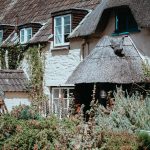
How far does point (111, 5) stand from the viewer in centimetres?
1708

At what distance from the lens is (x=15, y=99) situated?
21.5m

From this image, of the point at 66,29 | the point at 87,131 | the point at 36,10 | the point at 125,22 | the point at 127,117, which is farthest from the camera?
the point at 36,10

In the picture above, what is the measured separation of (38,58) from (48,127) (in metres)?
11.3

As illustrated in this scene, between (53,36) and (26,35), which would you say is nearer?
(53,36)

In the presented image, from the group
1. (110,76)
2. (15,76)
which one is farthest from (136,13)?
(15,76)

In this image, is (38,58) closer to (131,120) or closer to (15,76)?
(15,76)

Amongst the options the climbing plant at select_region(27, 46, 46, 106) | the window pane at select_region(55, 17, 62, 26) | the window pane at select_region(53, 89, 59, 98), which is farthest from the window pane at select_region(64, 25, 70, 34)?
the window pane at select_region(53, 89, 59, 98)

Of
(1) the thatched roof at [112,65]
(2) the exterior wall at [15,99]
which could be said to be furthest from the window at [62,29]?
(1) the thatched roof at [112,65]

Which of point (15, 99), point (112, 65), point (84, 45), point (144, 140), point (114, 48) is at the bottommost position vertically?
point (144, 140)

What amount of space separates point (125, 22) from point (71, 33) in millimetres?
3051

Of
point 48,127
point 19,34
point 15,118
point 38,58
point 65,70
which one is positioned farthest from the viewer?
point 19,34

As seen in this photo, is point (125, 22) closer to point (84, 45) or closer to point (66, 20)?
point (84, 45)

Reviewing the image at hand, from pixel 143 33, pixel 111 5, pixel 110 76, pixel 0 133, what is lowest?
pixel 0 133

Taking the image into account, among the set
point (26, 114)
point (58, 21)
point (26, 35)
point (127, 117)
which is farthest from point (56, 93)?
point (127, 117)
